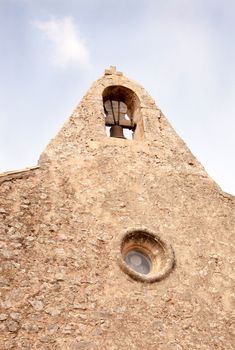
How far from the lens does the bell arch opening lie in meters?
10.7

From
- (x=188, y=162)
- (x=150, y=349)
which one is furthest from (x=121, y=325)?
(x=188, y=162)

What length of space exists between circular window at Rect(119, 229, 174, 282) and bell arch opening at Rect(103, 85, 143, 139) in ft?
10.8

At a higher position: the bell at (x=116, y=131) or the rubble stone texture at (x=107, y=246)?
the bell at (x=116, y=131)

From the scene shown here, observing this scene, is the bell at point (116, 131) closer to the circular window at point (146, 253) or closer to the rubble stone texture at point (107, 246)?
the rubble stone texture at point (107, 246)

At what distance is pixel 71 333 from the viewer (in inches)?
238

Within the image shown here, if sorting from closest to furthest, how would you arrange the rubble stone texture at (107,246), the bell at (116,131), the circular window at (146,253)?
1. the rubble stone texture at (107,246)
2. the circular window at (146,253)
3. the bell at (116,131)

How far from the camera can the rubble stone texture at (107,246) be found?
6188 mm

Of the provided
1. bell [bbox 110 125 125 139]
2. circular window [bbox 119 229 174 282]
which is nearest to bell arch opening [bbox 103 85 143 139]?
bell [bbox 110 125 125 139]

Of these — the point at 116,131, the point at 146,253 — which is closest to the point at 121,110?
the point at 116,131

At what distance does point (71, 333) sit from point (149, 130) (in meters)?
5.09

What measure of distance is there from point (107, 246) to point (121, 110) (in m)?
4.73

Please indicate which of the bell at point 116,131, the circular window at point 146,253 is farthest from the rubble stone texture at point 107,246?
the bell at point 116,131

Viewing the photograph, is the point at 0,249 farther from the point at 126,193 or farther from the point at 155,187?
the point at 155,187

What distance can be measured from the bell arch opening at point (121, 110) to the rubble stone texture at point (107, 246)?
1.10 metres
